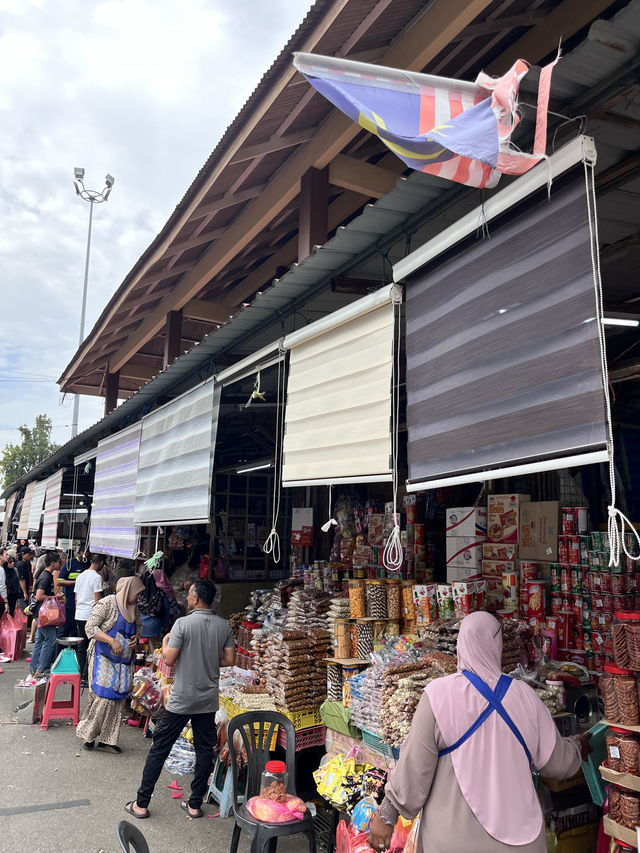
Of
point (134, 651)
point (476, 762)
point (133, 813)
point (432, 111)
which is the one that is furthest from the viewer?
point (134, 651)

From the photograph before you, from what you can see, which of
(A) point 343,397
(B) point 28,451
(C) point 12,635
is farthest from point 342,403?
(B) point 28,451

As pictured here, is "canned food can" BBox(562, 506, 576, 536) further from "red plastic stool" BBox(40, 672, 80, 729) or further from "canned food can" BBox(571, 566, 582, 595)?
"red plastic stool" BBox(40, 672, 80, 729)

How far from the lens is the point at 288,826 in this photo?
11.7ft

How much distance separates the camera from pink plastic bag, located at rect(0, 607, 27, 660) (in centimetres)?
1112

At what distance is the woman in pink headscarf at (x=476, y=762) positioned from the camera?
2375 mm

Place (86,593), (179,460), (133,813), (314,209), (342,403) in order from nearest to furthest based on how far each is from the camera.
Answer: (342,403), (314,209), (133,813), (179,460), (86,593)

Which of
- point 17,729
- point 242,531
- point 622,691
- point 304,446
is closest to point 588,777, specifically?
point 622,691

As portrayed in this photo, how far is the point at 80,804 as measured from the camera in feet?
16.6

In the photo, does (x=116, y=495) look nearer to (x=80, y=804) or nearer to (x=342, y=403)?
(x=80, y=804)

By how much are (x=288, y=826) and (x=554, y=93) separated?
150 inches

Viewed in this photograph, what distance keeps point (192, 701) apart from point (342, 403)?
2825mm

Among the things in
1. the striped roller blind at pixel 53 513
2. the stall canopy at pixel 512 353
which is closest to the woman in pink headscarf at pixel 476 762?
the stall canopy at pixel 512 353

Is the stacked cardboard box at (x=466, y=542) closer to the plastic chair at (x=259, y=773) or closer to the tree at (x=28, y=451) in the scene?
the plastic chair at (x=259, y=773)

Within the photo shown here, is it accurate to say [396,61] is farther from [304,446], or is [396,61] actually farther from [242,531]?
[242,531]
